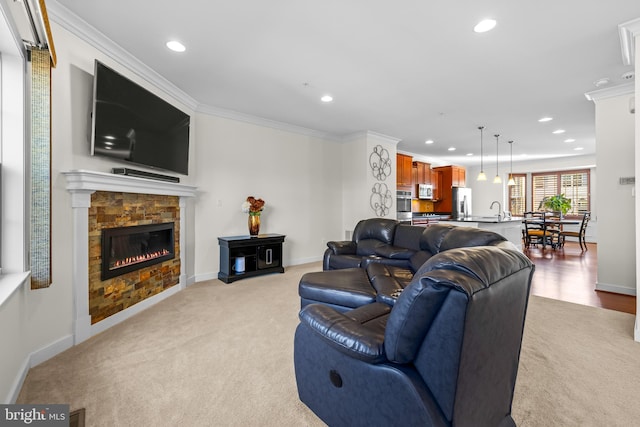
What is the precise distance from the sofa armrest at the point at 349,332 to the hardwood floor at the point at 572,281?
11.0 ft

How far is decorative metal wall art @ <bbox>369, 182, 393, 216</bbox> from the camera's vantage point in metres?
6.08

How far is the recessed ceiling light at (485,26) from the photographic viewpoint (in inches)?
93.9

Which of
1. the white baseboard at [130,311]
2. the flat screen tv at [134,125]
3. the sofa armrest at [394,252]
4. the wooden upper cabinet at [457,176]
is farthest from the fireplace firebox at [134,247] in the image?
the wooden upper cabinet at [457,176]

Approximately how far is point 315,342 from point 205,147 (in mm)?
3774

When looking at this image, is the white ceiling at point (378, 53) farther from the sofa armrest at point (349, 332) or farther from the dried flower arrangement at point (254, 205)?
the sofa armrest at point (349, 332)

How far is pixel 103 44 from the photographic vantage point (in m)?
2.67

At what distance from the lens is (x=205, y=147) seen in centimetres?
444

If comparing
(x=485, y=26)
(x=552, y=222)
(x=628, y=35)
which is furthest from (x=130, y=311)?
(x=552, y=222)

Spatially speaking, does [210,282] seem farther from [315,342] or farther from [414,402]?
[414,402]

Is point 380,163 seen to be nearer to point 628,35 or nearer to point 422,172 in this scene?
point 422,172

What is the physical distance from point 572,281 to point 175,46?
5.88m

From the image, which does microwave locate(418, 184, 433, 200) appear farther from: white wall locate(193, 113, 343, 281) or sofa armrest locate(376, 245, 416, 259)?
sofa armrest locate(376, 245, 416, 259)

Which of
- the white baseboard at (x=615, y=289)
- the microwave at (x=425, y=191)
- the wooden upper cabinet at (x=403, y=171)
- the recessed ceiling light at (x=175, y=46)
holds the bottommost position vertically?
the white baseboard at (x=615, y=289)

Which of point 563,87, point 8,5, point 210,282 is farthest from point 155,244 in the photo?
point 563,87
